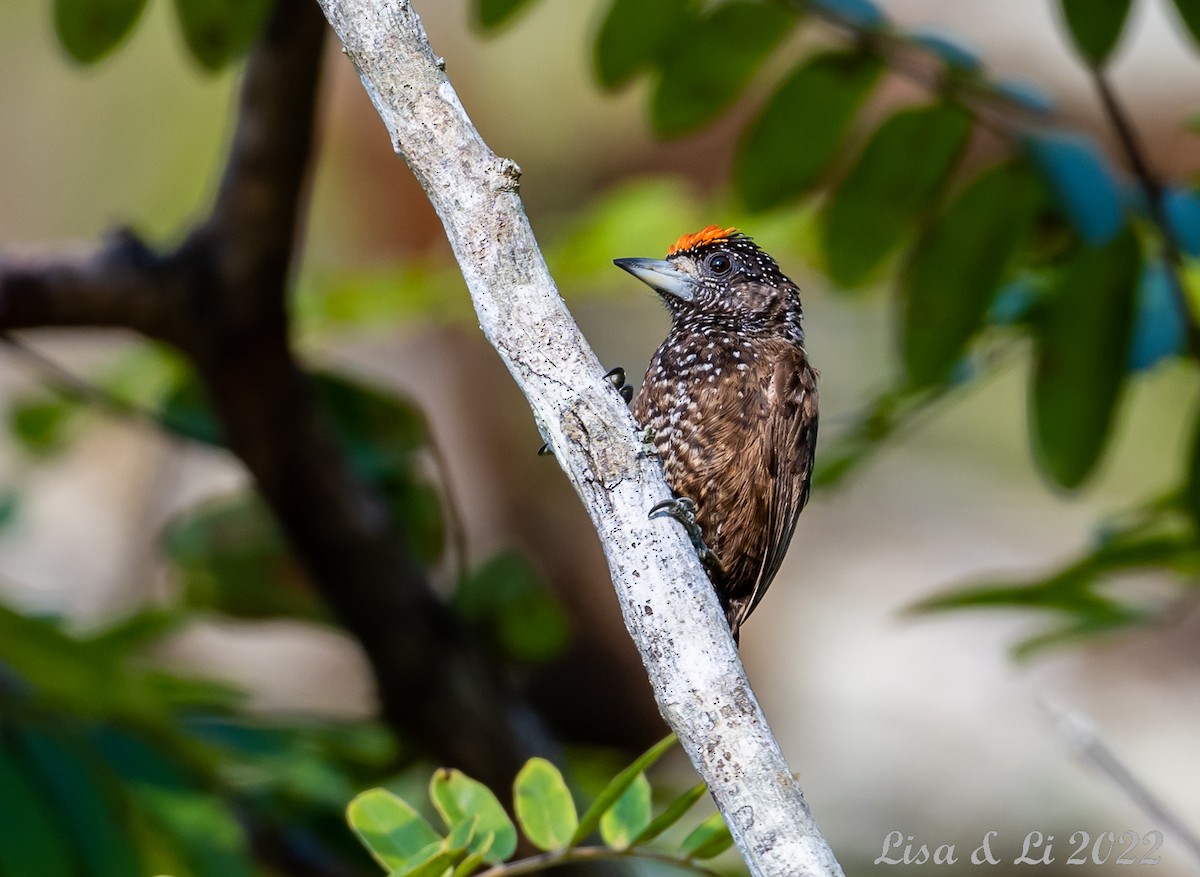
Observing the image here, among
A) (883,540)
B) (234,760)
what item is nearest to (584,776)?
(234,760)

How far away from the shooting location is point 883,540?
981 cm

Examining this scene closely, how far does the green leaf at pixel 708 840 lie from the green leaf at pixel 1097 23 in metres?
2.15

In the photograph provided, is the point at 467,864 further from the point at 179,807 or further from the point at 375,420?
the point at 375,420

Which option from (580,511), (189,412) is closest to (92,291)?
(189,412)

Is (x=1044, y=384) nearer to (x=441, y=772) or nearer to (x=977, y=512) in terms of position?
(x=441, y=772)

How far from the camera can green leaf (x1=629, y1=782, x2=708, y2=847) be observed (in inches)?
85.5

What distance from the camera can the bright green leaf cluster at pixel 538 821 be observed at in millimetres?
2248

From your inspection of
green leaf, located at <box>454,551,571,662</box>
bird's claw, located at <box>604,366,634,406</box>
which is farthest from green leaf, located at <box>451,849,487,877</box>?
green leaf, located at <box>454,551,571,662</box>

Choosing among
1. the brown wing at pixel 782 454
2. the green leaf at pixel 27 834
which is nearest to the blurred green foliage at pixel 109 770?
the green leaf at pixel 27 834

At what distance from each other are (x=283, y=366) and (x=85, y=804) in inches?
54.9

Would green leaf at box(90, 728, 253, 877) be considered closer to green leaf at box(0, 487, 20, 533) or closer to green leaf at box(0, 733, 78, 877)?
green leaf at box(0, 733, 78, 877)

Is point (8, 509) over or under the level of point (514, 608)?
over

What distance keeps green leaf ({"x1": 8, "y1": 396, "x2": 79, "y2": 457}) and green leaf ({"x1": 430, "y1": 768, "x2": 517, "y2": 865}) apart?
358cm

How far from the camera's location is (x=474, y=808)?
235 cm
